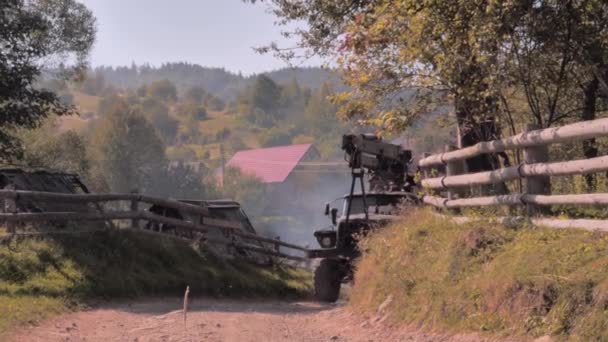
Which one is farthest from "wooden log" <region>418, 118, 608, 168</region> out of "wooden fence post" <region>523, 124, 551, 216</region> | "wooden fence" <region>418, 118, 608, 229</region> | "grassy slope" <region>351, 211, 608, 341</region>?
"grassy slope" <region>351, 211, 608, 341</region>

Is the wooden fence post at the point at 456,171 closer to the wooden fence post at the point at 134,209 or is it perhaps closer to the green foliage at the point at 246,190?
the wooden fence post at the point at 134,209

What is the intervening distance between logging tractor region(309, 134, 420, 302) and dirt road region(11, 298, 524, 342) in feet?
4.86

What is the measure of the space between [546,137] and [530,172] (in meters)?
0.59

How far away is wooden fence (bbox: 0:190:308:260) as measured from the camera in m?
15.6

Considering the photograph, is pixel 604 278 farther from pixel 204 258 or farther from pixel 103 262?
pixel 204 258

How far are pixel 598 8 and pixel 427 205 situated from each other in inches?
173

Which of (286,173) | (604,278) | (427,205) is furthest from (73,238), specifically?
(286,173)

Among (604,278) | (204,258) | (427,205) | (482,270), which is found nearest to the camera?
(604,278)

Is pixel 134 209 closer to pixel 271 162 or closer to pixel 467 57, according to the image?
pixel 467 57

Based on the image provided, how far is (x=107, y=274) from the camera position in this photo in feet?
51.0

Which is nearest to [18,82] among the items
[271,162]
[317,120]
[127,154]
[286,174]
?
[127,154]

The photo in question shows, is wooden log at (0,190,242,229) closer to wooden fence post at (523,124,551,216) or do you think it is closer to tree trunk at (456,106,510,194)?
tree trunk at (456,106,510,194)

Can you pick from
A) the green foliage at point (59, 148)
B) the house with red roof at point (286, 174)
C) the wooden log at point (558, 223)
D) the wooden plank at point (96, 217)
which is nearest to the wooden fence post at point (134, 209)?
the wooden plank at point (96, 217)

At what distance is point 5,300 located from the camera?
40.3ft
